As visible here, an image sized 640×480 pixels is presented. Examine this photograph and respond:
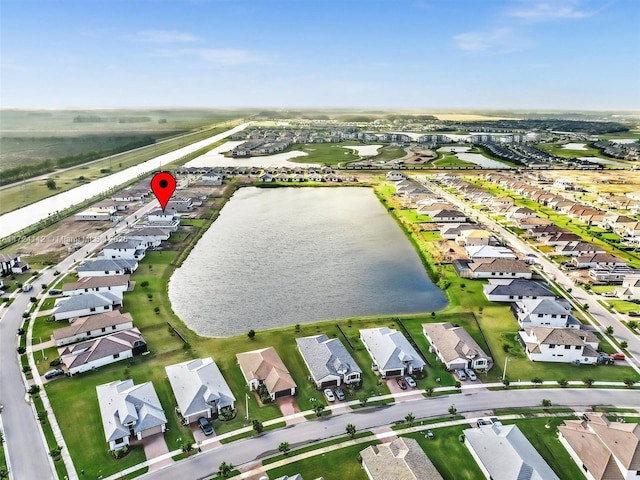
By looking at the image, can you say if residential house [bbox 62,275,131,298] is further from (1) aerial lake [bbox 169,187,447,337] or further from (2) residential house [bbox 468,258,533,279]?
(2) residential house [bbox 468,258,533,279]

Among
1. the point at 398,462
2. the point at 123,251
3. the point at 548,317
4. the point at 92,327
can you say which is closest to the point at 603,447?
the point at 398,462

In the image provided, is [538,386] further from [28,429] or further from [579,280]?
[28,429]

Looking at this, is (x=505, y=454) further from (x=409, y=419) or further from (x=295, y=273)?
(x=295, y=273)

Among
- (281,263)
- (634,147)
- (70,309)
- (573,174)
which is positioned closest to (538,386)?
(281,263)

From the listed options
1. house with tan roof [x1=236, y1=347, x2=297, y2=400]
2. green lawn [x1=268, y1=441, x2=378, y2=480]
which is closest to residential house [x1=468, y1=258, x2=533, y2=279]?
house with tan roof [x1=236, y1=347, x2=297, y2=400]

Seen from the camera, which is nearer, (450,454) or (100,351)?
(450,454)

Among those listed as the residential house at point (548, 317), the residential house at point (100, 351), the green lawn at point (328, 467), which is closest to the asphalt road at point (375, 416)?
the green lawn at point (328, 467)

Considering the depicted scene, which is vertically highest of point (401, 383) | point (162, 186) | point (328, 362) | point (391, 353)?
point (162, 186)

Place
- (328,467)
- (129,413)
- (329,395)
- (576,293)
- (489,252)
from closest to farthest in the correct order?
1. (328,467)
2. (129,413)
3. (329,395)
4. (576,293)
5. (489,252)
